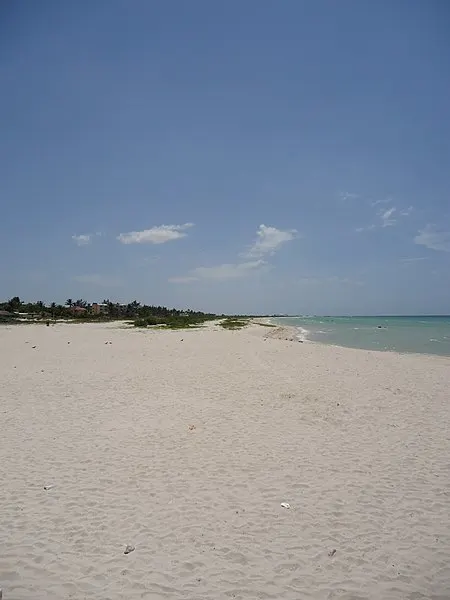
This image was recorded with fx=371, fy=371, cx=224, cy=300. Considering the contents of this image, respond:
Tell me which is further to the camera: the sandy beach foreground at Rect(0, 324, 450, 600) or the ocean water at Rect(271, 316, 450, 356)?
the ocean water at Rect(271, 316, 450, 356)

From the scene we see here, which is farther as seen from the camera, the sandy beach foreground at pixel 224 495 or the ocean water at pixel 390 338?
the ocean water at pixel 390 338

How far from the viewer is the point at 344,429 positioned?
995 centimetres

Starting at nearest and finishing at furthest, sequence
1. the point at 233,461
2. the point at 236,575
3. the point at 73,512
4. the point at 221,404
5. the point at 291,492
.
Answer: the point at 236,575
the point at 73,512
the point at 291,492
the point at 233,461
the point at 221,404

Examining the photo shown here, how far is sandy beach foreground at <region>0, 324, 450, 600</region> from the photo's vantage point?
14.7 feet

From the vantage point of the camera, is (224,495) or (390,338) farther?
(390,338)

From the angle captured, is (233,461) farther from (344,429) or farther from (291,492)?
(344,429)

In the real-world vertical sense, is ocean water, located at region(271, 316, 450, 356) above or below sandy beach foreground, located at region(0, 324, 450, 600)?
below

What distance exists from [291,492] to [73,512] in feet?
11.8

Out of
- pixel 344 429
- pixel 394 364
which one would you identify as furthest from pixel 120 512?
pixel 394 364

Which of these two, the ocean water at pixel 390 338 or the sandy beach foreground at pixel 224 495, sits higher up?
the sandy beach foreground at pixel 224 495

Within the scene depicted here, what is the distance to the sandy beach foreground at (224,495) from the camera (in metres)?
4.48

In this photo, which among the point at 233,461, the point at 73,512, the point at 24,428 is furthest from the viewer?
the point at 24,428

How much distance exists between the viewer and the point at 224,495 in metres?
6.39

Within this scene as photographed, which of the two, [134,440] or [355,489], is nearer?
[355,489]
